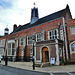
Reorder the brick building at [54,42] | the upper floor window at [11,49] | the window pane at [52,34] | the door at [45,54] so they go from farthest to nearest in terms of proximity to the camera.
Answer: the upper floor window at [11,49], the window pane at [52,34], the door at [45,54], the brick building at [54,42]

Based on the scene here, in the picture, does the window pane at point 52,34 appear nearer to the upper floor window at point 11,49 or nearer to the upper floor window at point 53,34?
the upper floor window at point 53,34

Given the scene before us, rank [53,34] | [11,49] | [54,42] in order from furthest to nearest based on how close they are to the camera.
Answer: [11,49], [53,34], [54,42]

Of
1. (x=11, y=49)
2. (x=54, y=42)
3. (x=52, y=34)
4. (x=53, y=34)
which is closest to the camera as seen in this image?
(x=54, y=42)

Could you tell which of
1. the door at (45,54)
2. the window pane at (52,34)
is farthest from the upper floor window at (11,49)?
the window pane at (52,34)

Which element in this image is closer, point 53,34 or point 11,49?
point 53,34

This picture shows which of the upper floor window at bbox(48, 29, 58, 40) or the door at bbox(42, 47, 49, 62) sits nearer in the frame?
the door at bbox(42, 47, 49, 62)

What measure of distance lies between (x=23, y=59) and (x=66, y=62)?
11216 mm

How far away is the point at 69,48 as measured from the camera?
16203mm

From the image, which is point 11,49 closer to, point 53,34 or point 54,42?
point 53,34

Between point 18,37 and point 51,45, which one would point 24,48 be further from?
point 51,45

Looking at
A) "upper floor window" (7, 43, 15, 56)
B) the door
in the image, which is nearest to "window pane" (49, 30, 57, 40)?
the door

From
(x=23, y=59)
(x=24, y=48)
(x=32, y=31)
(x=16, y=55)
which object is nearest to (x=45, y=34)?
(x=32, y=31)

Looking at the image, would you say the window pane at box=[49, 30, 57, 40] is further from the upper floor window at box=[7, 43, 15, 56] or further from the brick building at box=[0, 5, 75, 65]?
the upper floor window at box=[7, 43, 15, 56]

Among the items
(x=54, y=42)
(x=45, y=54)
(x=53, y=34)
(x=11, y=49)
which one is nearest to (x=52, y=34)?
(x=53, y=34)
